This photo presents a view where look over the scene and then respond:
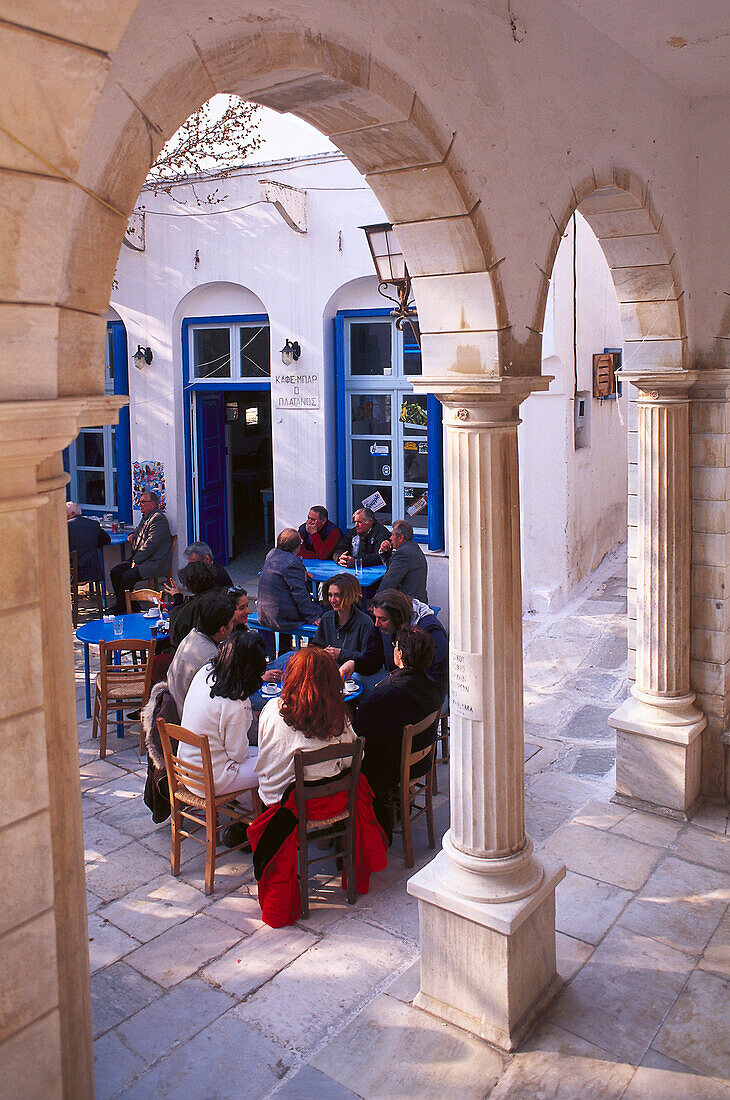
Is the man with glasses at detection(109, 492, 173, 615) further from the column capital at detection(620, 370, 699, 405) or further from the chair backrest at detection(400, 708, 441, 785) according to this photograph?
the column capital at detection(620, 370, 699, 405)

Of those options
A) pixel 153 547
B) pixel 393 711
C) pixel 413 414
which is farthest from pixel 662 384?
pixel 153 547

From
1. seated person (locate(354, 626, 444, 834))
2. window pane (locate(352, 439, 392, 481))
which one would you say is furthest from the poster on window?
seated person (locate(354, 626, 444, 834))

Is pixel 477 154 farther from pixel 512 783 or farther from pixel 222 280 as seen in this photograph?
pixel 222 280

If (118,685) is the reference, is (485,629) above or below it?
above

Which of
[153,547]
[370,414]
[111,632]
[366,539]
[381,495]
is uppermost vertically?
[370,414]

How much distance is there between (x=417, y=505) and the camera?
31.0 ft

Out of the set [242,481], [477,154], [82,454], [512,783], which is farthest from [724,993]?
[242,481]

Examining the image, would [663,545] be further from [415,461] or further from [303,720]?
[415,461]

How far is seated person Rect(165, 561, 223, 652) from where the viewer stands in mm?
5742

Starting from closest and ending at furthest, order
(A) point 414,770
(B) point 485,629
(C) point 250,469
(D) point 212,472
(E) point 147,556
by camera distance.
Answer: (B) point 485,629 < (A) point 414,770 < (E) point 147,556 < (D) point 212,472 < (C) point 250,469

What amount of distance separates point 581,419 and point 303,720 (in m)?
6.30

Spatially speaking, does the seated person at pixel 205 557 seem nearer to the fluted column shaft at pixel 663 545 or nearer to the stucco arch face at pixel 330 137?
the fluted column shaft at pixel 663 545

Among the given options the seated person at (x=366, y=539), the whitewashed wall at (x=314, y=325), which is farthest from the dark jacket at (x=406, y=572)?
the whitewashed wall at (x=314, y=325)

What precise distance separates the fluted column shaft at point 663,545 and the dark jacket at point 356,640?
153cm
